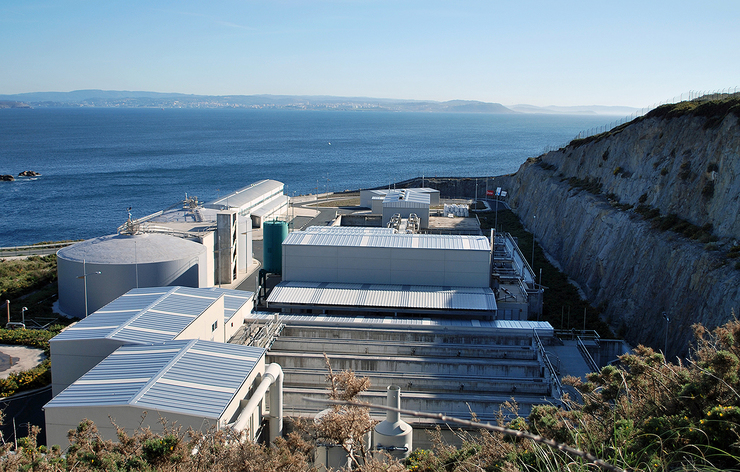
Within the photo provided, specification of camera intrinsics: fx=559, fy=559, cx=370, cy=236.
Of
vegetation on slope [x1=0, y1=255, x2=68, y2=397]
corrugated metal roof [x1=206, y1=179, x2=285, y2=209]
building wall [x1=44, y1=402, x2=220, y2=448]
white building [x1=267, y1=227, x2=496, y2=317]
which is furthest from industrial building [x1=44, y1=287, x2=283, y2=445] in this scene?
corrugated metal roof [x1=206, y1=179, x2=285, y2=209]

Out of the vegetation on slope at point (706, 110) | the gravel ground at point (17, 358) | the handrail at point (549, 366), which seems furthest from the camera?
the vegetation on slope at point (706, 110)

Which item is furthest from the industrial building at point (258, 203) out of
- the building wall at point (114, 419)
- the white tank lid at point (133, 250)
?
the building wall at point (114, 419)

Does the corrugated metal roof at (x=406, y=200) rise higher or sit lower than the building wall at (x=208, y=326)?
higher

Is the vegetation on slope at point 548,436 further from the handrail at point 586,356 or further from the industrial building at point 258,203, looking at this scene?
the industrial building at point 258,203

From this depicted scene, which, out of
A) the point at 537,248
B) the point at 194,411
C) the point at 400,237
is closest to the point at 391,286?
the point at 400,237

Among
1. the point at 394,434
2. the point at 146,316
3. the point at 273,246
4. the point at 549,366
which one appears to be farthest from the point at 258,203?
the point at 394,434

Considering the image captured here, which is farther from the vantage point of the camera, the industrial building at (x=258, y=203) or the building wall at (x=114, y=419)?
the industrial building at (x=258, y=203)

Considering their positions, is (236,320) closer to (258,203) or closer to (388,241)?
(388,241)
